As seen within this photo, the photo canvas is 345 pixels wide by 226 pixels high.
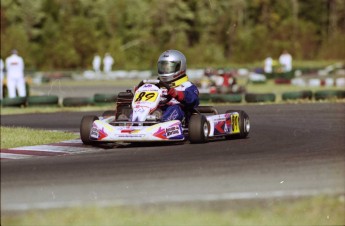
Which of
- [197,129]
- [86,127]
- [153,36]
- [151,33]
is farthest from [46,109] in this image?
[151,33]

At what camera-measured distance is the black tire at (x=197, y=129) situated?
9977 millimetres

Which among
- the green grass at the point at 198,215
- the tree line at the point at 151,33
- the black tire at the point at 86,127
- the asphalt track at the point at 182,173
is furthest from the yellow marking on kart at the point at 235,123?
the tree line at the point at 151,33

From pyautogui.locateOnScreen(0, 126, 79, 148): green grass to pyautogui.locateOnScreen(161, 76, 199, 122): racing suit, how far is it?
1.62m

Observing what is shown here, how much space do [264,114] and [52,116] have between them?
4.02 meters

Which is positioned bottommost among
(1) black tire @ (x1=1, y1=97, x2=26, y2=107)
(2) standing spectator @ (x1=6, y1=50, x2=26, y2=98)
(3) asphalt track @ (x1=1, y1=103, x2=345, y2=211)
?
(3) asphalt track @ (x1=1, y1=103, x2=345, y2=211)

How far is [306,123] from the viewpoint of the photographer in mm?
13172

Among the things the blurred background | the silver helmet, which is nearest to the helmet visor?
the silver helmet

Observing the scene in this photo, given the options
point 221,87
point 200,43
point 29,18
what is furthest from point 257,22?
point 221,87

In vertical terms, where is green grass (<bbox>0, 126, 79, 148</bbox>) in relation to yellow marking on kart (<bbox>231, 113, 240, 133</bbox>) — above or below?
below

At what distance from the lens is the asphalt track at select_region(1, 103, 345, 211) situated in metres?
6.42

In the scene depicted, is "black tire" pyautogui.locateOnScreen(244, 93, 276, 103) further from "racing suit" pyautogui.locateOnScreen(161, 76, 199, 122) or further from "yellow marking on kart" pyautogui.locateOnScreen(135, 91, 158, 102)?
"yellow marking on kart" pyautogui.locateOnScreen(135, 91, 158, 102)

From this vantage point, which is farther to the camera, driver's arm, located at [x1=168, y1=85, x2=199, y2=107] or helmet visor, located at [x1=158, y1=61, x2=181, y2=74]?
helmet visor, located at [x1=158, y1=61, x2=181, y2=74]

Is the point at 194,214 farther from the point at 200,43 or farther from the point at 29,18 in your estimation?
the point at 200,43

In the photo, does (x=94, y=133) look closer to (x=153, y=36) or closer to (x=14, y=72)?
(x=14, y=72)
